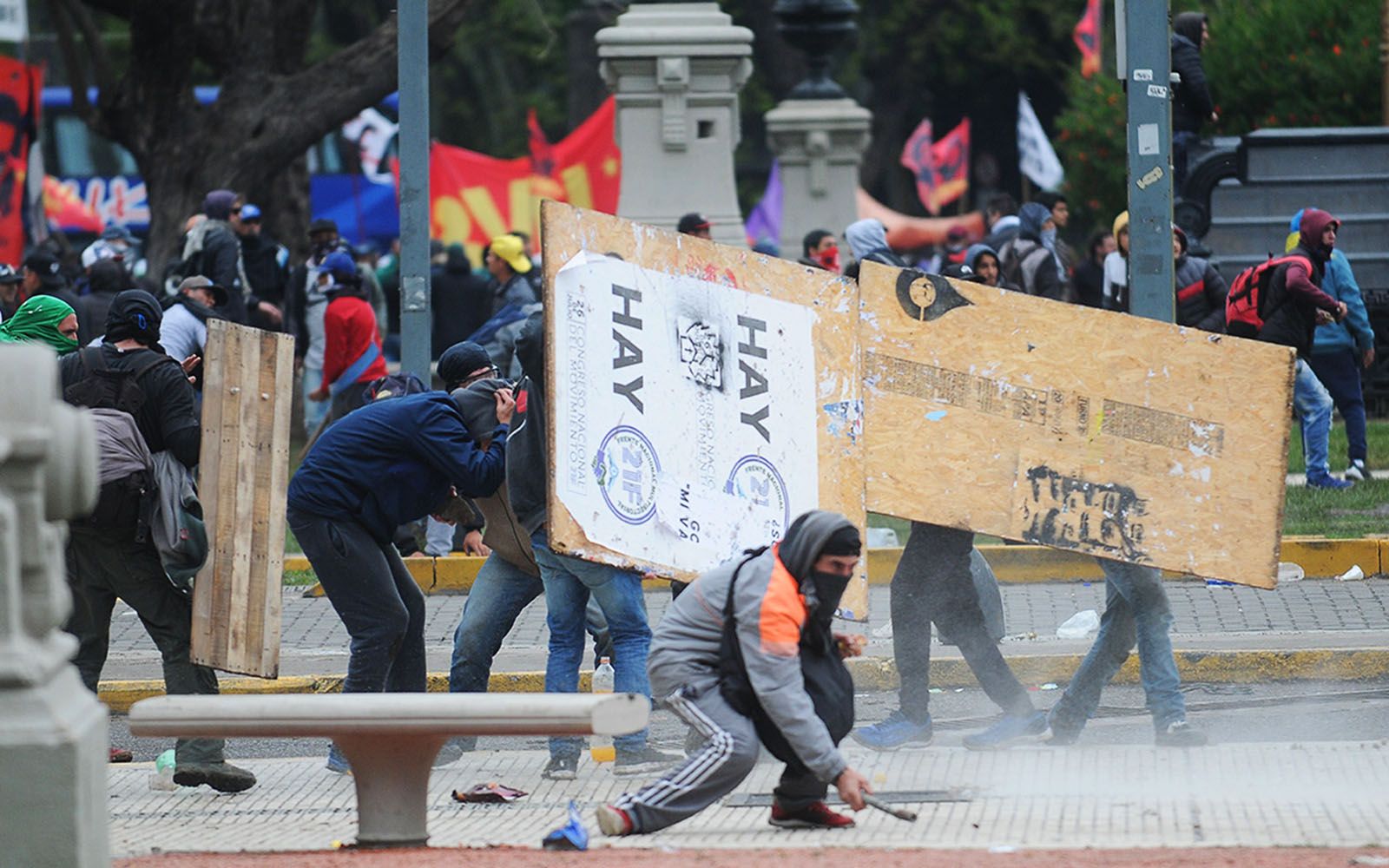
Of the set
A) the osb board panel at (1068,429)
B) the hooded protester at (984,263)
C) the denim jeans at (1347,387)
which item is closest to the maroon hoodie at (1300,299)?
the denim jeans at (1347,387)

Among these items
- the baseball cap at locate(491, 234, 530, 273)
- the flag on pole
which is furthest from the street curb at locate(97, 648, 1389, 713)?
the flag on pole

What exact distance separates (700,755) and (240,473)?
2.46 m

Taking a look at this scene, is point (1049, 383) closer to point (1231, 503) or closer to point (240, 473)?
point (1231, 503)

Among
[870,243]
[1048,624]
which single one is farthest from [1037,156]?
A: [870,243]

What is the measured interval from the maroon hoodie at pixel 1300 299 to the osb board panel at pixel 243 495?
6727 millimetres

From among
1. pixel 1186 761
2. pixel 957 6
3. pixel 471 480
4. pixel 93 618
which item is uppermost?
pixel 957 6

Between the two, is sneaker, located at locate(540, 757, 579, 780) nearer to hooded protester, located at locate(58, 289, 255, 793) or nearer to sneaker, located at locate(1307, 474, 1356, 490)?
hooded protester, located at locate(58, 289, 255, 793)

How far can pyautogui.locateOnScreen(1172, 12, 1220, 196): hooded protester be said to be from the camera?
615 inches

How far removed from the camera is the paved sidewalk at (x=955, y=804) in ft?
20.8

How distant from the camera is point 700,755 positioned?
6277 mm

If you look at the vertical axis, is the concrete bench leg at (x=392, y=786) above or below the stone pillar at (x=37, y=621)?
below

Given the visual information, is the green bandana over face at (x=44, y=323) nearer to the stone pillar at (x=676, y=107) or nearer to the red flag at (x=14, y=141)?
the stone pillar at (x=676, y=107)

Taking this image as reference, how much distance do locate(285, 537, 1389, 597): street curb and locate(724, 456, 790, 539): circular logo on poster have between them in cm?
364

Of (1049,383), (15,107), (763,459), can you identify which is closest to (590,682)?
(763,459)
